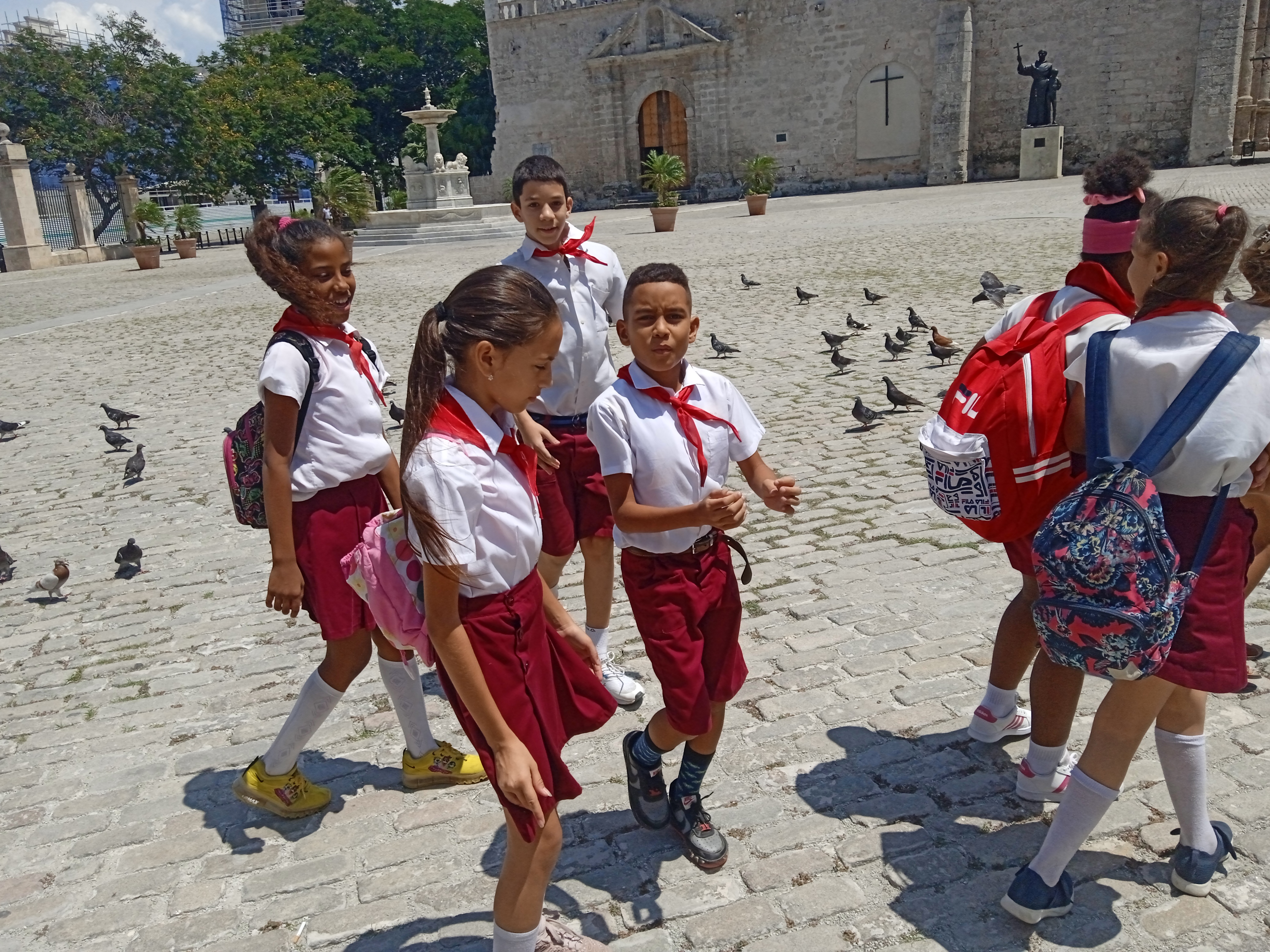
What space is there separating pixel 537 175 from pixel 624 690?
2.16m

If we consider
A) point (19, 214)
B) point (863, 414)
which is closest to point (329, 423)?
point (863, 414)

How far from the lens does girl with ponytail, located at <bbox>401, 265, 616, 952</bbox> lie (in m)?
2.23

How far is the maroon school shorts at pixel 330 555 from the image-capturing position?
3322 mm

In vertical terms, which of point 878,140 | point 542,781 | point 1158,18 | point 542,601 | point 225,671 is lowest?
point 225,671

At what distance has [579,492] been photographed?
4113 mm

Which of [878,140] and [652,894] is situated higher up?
[878,140]

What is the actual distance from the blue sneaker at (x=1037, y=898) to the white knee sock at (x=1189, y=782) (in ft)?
1.29

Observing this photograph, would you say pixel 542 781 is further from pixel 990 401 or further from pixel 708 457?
pixel 990 401

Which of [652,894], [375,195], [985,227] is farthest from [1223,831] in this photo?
[375,195]

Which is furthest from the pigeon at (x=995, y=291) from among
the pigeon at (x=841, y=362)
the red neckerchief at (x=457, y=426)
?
the red neckerchief at (x=457, y=426)

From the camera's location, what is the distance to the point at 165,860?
3.35m

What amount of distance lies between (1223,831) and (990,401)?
57.7 inches

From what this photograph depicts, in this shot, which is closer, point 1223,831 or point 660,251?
point 1223,831

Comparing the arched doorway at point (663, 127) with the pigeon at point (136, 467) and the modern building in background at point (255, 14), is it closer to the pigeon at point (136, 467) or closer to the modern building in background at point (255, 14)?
the pigeon at point (136, 467)
